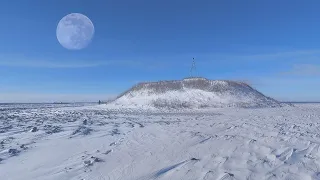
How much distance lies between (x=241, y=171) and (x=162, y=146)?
4666 millimetres

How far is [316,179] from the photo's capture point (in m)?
7.00

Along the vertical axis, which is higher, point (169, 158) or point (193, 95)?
point (193, 95)

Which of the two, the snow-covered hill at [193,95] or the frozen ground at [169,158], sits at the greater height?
the snow-covered hill at [193,95]

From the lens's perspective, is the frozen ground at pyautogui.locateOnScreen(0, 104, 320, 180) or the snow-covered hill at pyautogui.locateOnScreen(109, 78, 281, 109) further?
the snow-covered hill at pyautogui.locateOnScreen(109, 78, 281, 109)

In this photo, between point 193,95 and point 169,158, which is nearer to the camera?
point 169,158

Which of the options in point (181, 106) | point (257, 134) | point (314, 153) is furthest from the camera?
point (181, 106)

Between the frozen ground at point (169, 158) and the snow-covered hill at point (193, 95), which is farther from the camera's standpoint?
the snow-covered hill at point (193, 95)

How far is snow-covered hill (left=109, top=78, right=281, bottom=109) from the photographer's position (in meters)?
53.4

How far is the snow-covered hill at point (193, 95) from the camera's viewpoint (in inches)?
2104

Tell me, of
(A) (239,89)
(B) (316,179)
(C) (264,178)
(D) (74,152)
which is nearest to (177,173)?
(C) (264,178)

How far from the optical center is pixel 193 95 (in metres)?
58.2

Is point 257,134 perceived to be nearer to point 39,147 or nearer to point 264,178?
point 264,178

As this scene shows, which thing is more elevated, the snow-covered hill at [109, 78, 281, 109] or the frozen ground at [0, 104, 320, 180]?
the snow-covered hill at [109, 78, 281, 109]

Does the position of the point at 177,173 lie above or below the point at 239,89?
below
